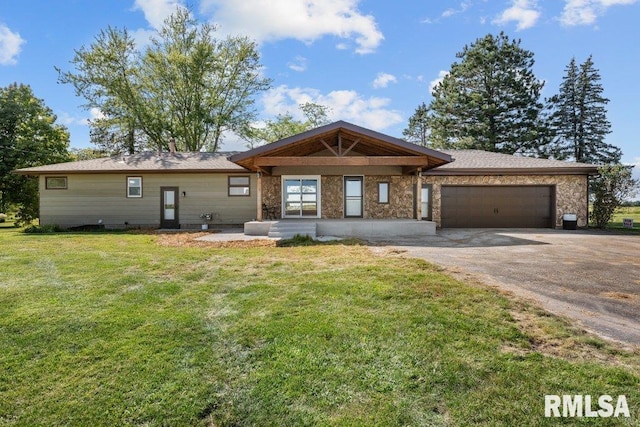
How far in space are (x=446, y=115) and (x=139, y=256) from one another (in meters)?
29.2

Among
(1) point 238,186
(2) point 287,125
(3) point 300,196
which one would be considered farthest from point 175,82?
(3) point 300,196

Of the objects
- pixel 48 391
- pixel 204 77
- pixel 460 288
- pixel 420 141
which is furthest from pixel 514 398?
pixel 420 141

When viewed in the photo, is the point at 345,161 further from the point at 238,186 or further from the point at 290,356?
the point at 290,356

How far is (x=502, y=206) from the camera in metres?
14.0

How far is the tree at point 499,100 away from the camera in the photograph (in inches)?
1057

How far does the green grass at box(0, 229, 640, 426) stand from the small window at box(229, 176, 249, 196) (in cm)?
980

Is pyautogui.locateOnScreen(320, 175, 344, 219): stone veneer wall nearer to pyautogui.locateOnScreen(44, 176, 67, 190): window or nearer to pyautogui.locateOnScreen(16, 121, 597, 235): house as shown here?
pyautogui.locateOnScreen(16, 121, 597, 235): house

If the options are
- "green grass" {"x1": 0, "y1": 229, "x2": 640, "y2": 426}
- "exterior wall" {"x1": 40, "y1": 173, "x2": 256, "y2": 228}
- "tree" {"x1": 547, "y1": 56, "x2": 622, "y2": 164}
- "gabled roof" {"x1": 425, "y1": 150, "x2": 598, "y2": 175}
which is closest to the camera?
"green grass" {"x1": 0, "y1": 229, "x2": 640, "y2": 426}

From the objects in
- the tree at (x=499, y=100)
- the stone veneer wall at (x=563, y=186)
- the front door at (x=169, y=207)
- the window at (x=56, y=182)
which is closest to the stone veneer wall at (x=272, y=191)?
the front door at (x=169, y=207)

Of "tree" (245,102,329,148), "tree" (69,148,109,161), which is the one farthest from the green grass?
"tree" (69,148,109,161)

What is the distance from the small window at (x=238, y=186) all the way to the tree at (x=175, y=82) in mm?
12908

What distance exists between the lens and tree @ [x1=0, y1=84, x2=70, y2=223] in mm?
18781

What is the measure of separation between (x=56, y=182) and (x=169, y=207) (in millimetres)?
5380

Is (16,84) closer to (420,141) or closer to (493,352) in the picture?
(493,352)
